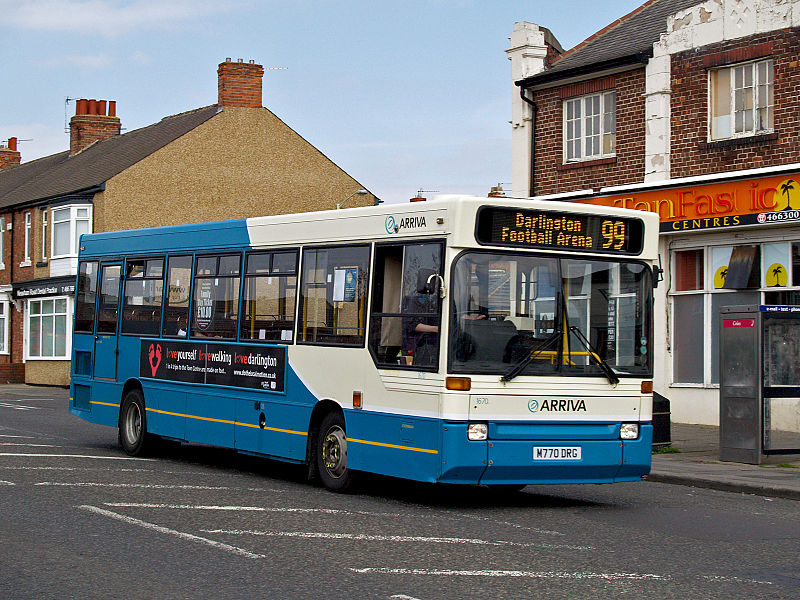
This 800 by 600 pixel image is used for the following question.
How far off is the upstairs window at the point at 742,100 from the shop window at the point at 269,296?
35.6 feet

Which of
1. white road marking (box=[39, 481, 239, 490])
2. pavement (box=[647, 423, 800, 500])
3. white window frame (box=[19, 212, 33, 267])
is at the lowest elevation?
white road marking (box=[39, 481, 239, 490])

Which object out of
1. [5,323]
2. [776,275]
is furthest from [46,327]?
[776,275]

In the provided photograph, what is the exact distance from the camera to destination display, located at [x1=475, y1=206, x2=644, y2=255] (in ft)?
35.0

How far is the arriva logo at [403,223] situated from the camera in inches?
429

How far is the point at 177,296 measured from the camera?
14.6 metres

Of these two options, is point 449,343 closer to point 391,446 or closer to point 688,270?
point 391,446

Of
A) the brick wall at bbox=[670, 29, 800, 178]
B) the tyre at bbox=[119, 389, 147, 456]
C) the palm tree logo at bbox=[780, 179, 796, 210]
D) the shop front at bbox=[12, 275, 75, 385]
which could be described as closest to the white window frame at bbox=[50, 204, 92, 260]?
the shop front at bbox=[12, 275, 75, 385]

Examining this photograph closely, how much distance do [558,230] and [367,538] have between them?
12.2 feet

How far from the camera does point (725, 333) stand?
15719mm

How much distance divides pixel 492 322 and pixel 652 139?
12.4 m

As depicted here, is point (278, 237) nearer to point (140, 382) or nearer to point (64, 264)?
point (140, 382)

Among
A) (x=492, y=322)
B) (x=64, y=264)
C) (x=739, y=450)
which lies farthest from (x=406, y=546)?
(x=64, y=264)

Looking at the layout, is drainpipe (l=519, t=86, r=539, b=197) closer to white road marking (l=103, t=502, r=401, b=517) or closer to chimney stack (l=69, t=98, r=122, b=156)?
white road marking (l=103, t=502, r=401, b=517)

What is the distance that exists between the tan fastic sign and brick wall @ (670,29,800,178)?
0.38m
